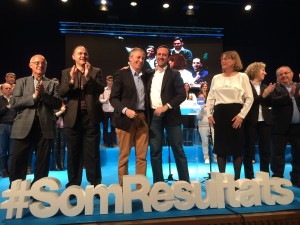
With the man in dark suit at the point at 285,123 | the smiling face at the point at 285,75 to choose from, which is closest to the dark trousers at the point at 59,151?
the man in dark suit at the point at 285,123

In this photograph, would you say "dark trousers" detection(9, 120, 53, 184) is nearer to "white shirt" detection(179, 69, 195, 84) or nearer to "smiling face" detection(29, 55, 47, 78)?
"smiling face" detection(29, 55, 47, 78)

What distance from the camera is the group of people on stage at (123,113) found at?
9.46 feet

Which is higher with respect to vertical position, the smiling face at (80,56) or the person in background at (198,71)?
the person in background at (198,71)

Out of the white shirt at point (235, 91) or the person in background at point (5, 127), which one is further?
the person in background at point (5, 127)

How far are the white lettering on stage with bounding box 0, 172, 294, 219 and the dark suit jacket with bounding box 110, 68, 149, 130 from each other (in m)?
0.71

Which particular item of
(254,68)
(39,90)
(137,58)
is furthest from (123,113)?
(254,68)

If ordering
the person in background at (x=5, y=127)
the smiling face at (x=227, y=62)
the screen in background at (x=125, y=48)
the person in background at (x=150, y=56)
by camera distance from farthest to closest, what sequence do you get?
the person in background at (x=150, y=56) → the screen in background at (x=125, y=48) → the person in background at (x=5, y=127) → the smiling face at (x=227, y=62)

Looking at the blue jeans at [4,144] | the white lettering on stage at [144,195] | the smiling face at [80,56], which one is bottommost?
the white lettering on stage at [144,195]

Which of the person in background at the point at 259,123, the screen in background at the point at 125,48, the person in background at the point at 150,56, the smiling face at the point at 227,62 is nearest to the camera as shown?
the smiling face at the point at 227,62

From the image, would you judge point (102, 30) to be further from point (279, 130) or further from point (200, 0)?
point (279, 130)

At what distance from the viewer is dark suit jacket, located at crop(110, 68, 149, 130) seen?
9.86ft

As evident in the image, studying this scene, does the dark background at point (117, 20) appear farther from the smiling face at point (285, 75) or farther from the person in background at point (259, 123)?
the person in background at point (259, 123)

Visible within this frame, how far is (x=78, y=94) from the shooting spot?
9.81 feet

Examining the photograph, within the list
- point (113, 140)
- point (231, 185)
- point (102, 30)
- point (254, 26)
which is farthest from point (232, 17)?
Answer: point (231, 185)
